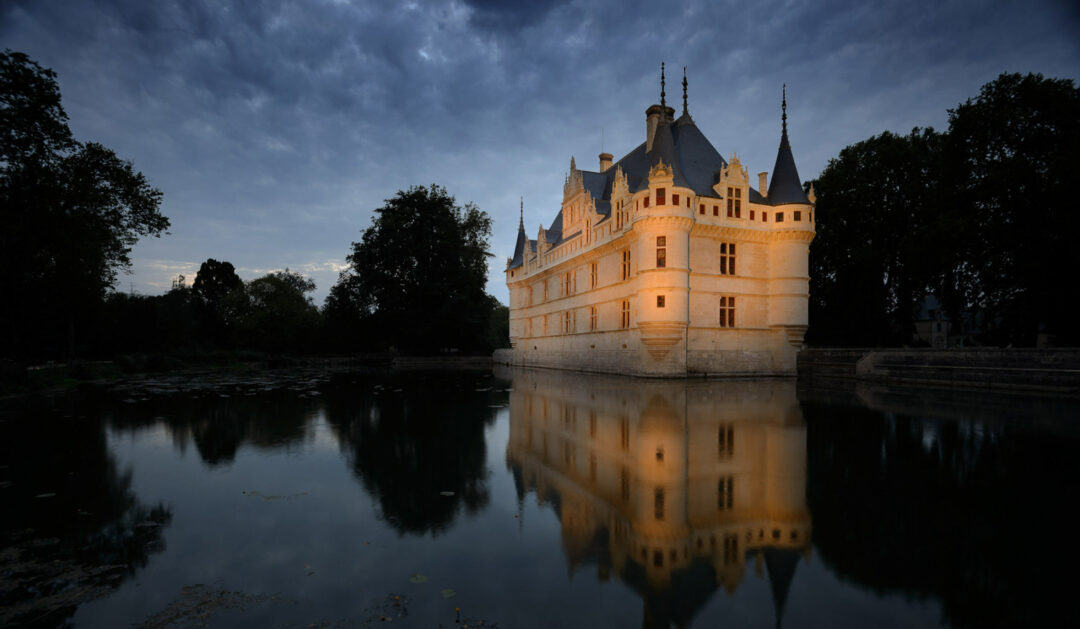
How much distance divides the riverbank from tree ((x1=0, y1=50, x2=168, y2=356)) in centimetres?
3430

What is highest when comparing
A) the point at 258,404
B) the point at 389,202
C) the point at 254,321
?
the point at 389,202

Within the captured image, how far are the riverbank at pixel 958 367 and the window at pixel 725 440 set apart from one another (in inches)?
581

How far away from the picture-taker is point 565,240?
38406mm

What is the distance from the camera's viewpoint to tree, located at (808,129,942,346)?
33656 millimetres

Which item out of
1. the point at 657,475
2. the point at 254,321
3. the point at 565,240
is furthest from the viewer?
the point at 254,321

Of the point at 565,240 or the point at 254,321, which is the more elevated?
the point at 565,240

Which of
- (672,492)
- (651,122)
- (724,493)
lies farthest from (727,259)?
(672,492)

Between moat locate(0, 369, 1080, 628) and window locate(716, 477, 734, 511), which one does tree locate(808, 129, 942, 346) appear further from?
window locate(716, 477, 734, 511)

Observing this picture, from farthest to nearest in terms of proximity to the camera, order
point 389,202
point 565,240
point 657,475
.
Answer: point 389,202
point 565,240
point 657,475

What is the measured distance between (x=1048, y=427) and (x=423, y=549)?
13199mm

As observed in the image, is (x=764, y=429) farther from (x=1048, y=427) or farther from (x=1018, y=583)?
(x=1018, y=583)

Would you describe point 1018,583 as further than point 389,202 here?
No

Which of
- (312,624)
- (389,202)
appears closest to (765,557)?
(312,624)

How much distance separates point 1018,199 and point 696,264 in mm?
14929
